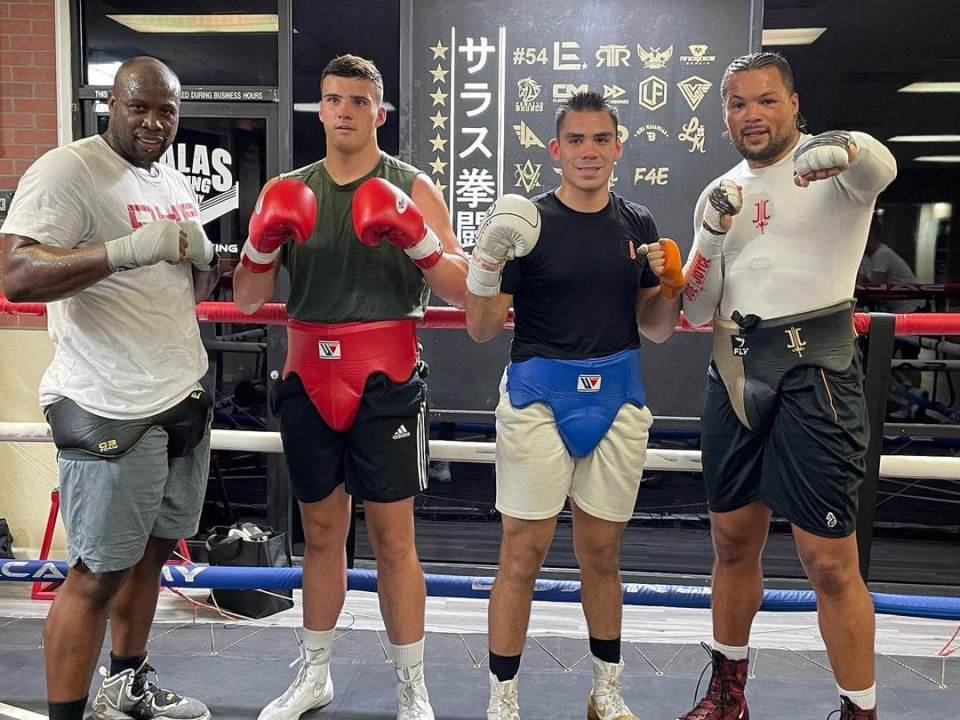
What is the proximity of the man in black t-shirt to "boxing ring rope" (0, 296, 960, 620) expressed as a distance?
0.19 metres

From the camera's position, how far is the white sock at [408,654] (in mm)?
2014

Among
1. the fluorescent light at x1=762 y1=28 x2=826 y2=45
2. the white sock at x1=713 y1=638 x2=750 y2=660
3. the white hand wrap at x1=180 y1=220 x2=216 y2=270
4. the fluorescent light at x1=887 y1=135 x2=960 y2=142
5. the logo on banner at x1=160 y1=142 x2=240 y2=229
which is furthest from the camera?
the fluorescent light at x1=887 y1=135 x2=960 y2=142

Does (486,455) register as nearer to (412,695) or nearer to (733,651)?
(412,695)

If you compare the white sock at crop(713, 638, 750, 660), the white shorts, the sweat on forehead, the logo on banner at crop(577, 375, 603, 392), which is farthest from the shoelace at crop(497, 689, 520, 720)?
the sweat on forehead

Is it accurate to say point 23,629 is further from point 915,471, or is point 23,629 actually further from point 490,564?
point 915,471

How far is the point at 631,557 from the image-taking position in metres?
4.00

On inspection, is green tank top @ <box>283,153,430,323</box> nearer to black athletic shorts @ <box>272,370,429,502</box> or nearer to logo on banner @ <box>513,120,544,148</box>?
black athletic shorts @ <box>272,370,429,502</box>

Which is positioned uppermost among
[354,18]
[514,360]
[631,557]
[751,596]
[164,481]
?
[354,18]

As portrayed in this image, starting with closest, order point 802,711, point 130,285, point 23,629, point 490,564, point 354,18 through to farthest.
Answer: point 130,285, point 802,711, point 23,629, point 490,564, point 354,18

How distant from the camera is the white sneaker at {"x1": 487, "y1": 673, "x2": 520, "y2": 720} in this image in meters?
1.93

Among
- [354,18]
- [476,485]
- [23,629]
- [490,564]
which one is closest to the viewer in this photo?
[23,629]

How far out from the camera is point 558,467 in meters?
1.92

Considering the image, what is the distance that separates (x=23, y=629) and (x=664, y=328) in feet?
7.10

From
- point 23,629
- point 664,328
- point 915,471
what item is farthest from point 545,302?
point 23,629
